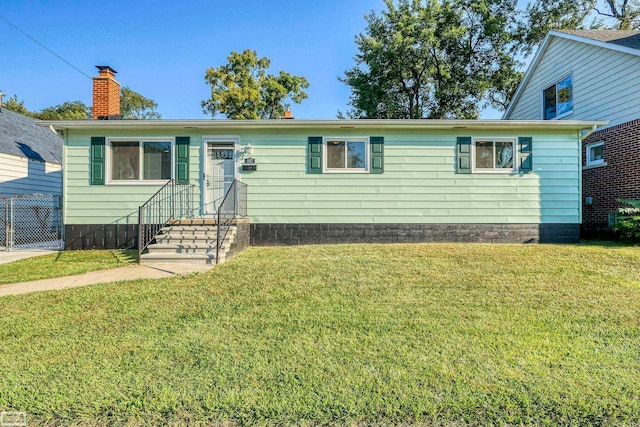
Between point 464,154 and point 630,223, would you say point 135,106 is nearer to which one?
point 464,154

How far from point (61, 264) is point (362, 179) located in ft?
21.3

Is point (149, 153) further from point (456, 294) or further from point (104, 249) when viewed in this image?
point (456, 294)

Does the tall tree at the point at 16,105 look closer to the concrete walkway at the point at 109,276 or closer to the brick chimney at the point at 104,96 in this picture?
the brick chimney at the point at 104,96

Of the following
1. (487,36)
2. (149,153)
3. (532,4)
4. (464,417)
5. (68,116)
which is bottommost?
(464,417)

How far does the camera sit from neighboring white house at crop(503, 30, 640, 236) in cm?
873

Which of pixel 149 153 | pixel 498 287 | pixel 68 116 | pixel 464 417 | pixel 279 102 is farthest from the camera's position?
pixel 68 116

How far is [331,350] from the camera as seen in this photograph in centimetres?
268

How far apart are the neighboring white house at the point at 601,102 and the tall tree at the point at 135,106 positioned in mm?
33005

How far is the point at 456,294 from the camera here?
4090 mm

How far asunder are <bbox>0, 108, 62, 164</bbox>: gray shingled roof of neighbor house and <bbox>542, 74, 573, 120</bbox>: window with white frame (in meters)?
19.0

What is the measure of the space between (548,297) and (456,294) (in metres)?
1.07

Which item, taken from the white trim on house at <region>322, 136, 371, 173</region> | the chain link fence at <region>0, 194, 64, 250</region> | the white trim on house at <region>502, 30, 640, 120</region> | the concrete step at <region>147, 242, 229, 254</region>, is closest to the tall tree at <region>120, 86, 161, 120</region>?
the chain link fence at <region>0, 194, 64, 250</region>

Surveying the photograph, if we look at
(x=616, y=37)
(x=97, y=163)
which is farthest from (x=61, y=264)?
(x=616, y=37)

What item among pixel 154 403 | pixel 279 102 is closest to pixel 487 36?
pixel 279 102
